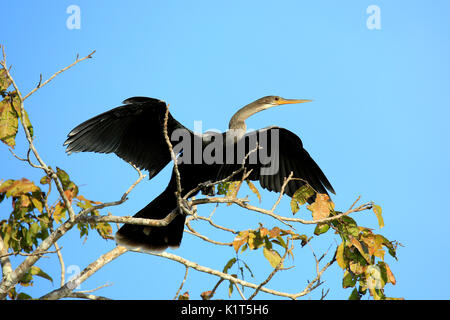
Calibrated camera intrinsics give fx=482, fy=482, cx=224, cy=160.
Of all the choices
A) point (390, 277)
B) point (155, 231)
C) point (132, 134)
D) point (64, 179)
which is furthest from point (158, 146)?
point (390, 277)

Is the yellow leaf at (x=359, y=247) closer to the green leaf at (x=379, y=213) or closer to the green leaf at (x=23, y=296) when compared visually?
the green leaf at (x=379, y=213)

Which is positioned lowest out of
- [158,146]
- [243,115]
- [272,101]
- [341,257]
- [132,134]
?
[341,257]

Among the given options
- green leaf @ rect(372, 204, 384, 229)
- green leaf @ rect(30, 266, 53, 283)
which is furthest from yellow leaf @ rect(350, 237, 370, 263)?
green leaf @ rect(30, 266, 53, 283)

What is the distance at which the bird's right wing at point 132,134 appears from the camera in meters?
4.20

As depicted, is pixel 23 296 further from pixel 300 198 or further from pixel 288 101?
pixel 288 101

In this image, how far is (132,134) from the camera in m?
4.57

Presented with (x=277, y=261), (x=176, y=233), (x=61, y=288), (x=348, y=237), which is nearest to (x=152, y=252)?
(x=176, y=233)

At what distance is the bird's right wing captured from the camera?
13.8 ft

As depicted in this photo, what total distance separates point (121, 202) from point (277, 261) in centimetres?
115

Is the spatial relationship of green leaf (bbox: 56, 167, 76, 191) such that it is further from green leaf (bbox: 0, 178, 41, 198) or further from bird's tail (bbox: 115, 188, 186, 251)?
bird's tail (bbox: 115, 188, 186, 251)

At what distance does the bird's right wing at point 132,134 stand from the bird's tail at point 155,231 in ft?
1.23

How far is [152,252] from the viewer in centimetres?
428

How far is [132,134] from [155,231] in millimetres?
939

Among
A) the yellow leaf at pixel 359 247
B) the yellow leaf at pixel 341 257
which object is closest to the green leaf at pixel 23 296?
the yellow leaf at pixel 341 257
